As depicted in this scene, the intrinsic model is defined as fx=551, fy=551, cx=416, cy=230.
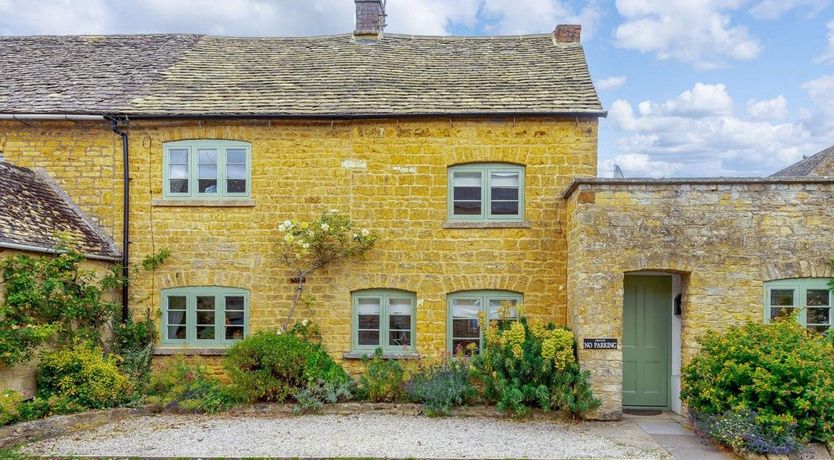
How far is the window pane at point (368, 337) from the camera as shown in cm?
1041

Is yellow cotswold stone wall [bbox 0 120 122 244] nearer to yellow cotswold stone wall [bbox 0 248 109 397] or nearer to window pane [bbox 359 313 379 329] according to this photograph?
yellow cotswold stone wall [bbox 0 248 109 397]

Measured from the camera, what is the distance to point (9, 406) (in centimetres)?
770

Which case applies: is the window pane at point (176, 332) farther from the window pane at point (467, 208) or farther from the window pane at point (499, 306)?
the window pane at point (499, 306)

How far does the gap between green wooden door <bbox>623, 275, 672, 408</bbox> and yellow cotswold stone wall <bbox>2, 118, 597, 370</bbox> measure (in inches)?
47.5

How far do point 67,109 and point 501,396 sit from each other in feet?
31.0

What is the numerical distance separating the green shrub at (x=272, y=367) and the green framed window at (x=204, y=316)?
3.95ft

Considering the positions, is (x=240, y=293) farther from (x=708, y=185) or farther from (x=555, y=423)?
(x=708, y=185)

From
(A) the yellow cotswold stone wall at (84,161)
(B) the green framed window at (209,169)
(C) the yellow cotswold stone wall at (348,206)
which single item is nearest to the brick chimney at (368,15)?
(C) the yellow cotswold stone wall at (348,206)

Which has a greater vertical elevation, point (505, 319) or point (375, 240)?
point (375, 240)

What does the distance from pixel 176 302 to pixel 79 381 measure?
2204 mm

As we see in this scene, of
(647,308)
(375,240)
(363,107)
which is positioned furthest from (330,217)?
(647,308)

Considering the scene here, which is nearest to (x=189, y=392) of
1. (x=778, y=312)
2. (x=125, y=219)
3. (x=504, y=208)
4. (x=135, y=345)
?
(x=135, y=345)

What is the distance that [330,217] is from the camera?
1008 centimetres

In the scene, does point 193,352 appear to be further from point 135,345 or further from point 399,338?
point 399,338
